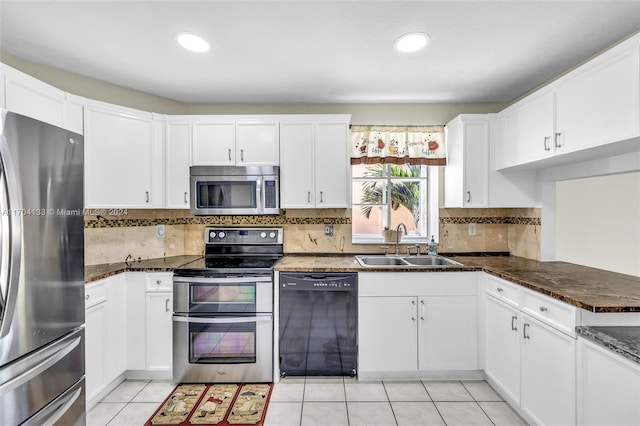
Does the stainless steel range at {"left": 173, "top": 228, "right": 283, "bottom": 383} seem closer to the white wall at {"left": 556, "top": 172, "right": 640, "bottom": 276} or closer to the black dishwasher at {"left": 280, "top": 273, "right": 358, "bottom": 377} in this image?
the black dishwasher at {"left": 280, "top": 273, "right": 358, "bottom": 377}

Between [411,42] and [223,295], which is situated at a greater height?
[411,42]

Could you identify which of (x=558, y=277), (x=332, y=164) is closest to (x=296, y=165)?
(x=332, y=164)

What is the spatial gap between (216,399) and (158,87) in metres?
2.57

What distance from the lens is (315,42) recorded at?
1.92m

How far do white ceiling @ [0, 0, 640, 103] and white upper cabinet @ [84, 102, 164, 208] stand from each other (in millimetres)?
331

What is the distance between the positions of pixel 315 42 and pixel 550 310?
209 centimetres

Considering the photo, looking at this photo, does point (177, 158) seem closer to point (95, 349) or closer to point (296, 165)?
point (296, 165)

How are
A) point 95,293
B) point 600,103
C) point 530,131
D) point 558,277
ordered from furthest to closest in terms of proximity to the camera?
point 530,131
point 95,293
point 558,277
point 600,103

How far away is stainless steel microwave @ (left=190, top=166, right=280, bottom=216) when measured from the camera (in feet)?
8.75

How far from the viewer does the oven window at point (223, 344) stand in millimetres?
2326

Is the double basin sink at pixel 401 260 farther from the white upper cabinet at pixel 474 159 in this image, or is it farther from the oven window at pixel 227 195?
the oven window at pixel 227 195

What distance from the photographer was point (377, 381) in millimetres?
2385

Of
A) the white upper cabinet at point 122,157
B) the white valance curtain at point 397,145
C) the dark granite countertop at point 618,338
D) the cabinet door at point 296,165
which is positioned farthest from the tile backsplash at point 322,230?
the dark granite countertop at point 618,338

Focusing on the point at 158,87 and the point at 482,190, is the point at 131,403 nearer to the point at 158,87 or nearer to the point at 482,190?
the point at 158,87
